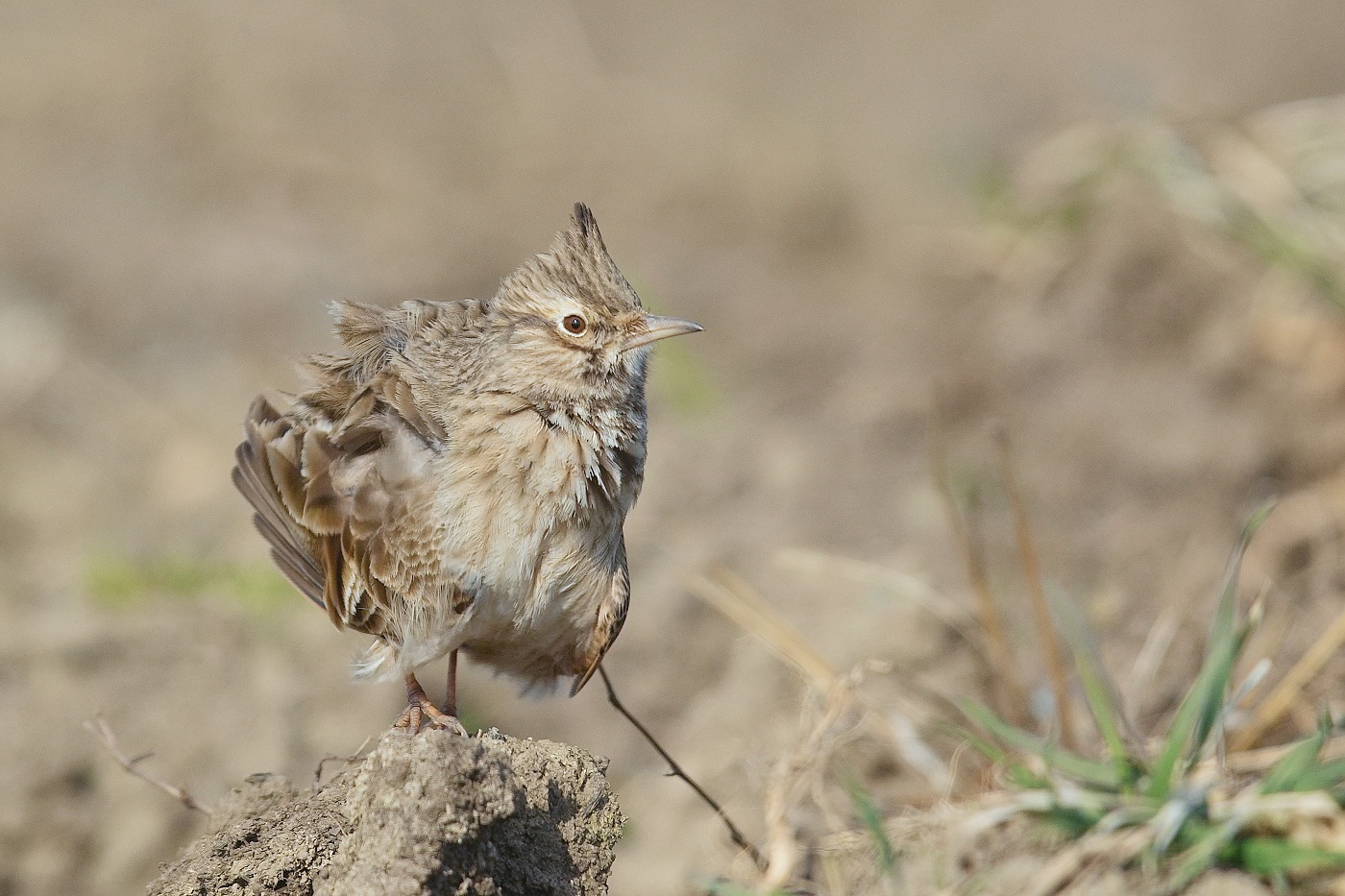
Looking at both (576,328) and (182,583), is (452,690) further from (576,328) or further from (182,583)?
(182,583)

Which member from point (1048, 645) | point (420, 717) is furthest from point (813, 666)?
point (420, 717)

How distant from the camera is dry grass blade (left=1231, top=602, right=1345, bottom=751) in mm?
4574

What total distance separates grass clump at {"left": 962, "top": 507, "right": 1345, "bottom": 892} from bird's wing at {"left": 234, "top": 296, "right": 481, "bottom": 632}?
179cm

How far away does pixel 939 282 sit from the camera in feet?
31.2

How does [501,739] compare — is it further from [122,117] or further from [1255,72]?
[1255,72]

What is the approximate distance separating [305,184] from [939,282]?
16.0 ft

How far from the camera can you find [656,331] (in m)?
4.42

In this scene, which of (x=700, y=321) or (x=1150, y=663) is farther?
(x=700, y=321)

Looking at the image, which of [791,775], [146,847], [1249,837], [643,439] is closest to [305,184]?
[146,847]

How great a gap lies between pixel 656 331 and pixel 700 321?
4986 millimetres

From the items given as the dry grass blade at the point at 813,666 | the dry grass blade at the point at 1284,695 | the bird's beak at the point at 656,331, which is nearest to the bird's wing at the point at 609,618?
the bird's beak at the point at 656,331

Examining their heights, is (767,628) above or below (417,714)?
below

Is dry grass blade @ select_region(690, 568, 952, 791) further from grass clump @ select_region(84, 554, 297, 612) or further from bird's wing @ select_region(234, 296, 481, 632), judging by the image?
grass clump @ select_region(84, 554, 297, 612)

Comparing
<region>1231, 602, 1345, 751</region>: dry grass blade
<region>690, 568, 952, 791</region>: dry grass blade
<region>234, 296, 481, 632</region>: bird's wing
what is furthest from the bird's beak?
<region>1231, 602, 1345, 751</region>: dry grass blade
